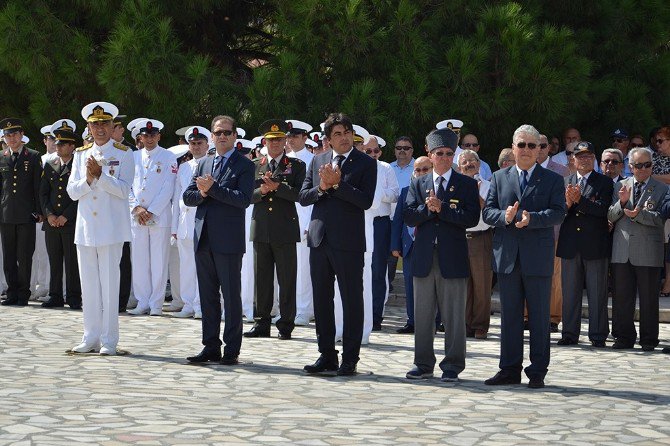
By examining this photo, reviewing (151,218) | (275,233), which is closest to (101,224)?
(275,233)

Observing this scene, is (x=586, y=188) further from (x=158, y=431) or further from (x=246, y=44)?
(x=246, y=44)

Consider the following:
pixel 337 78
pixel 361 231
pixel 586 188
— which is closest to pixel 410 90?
pixel 337 78

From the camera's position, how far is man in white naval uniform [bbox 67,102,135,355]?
11.4 m

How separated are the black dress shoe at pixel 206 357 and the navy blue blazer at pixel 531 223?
254cm

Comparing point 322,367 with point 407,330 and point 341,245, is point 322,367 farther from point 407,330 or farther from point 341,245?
point 407,330

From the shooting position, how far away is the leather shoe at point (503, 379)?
992 cm

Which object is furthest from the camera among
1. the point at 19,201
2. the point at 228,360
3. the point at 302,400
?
the point at 19,201

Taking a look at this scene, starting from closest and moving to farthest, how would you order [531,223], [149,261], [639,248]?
[531,223], [639,248], [149,261]

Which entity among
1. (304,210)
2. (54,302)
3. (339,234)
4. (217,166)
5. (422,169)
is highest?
(422,169)

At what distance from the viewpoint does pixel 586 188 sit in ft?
42.4

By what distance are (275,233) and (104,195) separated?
2.14 metres

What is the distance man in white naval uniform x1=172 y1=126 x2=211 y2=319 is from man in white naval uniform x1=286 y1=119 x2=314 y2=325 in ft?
3.63

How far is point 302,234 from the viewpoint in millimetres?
14641

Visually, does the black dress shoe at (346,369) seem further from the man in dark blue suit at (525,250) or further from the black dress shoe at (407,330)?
the black dress shoe at (407,330)
